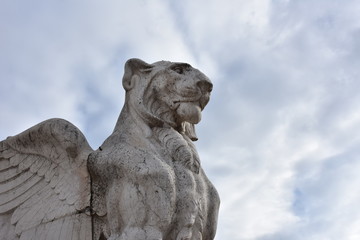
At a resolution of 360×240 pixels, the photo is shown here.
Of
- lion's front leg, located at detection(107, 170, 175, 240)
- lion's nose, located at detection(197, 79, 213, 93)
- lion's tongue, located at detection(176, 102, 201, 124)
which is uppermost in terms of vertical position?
lion's nose, located at detection(197, 79, 213, 93)

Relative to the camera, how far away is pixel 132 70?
5.63 m

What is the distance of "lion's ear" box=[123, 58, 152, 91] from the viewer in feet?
18.3

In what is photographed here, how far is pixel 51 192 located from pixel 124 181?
75 centimetres

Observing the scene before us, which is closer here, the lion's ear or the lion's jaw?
the lion's jaw

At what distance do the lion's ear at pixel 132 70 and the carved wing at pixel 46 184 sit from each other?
0.78 m

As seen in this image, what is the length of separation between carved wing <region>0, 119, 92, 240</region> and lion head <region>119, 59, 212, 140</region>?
70cm

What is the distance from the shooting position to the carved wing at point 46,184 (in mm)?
4898

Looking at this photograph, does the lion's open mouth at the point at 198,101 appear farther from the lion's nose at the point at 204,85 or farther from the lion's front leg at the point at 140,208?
the lion's front leg at the point at 140,208

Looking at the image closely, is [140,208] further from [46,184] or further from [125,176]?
[46,184]

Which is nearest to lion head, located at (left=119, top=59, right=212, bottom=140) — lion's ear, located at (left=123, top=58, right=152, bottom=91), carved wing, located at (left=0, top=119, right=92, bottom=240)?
lion's ear, located at (left=123, top=58, right=152, bottom=91)

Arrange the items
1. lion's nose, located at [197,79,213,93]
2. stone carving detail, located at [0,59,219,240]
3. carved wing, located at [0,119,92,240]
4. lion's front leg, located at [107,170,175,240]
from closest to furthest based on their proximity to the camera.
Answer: lion's front leg, located at [107,170,175,240] → stone carving detail, located at [0,59,219,240] → carved wing, located at [0,119,92,240] → lion's nose, located at [197,79,213,93]

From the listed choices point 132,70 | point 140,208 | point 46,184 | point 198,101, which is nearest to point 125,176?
point 140,208

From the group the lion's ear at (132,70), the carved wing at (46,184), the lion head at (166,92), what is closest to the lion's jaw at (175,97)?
the lion head at (166,92)

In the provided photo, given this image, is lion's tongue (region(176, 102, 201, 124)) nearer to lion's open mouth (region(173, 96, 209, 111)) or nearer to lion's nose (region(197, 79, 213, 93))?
lion's open mouth (region(173, 96, 209, 111))
